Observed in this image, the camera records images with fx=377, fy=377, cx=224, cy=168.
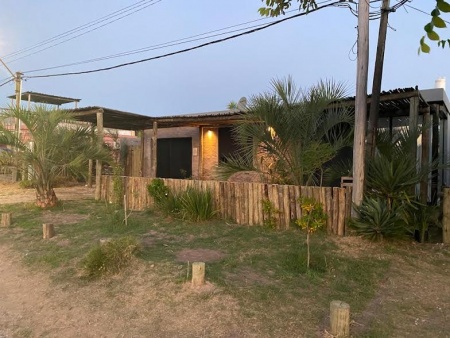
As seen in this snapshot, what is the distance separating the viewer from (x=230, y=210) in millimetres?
7551

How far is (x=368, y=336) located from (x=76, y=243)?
4.77 meters

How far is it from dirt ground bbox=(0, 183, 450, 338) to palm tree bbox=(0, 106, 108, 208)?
4.61 metres

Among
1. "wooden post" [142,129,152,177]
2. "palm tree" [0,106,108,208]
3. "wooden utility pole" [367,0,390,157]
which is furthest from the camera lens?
"wooden post" [142,129,152,177]

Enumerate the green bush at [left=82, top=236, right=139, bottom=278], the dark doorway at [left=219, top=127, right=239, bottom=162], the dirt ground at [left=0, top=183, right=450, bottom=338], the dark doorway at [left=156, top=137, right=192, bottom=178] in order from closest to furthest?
the dirt ground at [left=0, top=183, right=450, bottom=338]
the green bush at [left=82, top=236, right=139, bottom=278]
the dark doorway at [left=219, top=127, right=239, bottom=162]
the dark doorway at [left=156, top=137, right=192, bottom=178]

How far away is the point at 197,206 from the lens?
24.5 feet

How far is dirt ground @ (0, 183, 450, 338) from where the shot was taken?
3447mm

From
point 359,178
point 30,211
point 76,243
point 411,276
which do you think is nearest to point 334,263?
point 411,276

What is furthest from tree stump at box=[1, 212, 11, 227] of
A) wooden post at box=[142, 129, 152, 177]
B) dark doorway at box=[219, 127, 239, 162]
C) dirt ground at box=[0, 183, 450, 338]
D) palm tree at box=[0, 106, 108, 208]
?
wooden post at box=[142, 129, 152, 177]

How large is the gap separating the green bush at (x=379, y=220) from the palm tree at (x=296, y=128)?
1.35 meters

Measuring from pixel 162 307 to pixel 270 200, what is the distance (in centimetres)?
356

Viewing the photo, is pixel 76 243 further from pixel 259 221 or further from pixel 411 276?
pixel 411 276

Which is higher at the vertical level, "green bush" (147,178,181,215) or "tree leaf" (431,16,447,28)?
"tree leaf" (431,16,447,28)

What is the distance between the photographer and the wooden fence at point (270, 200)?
632 centimetres

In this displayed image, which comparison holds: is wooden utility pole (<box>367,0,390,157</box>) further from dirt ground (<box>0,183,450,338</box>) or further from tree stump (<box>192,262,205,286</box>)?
tree stump (<box>192,262,205,286</box>)
